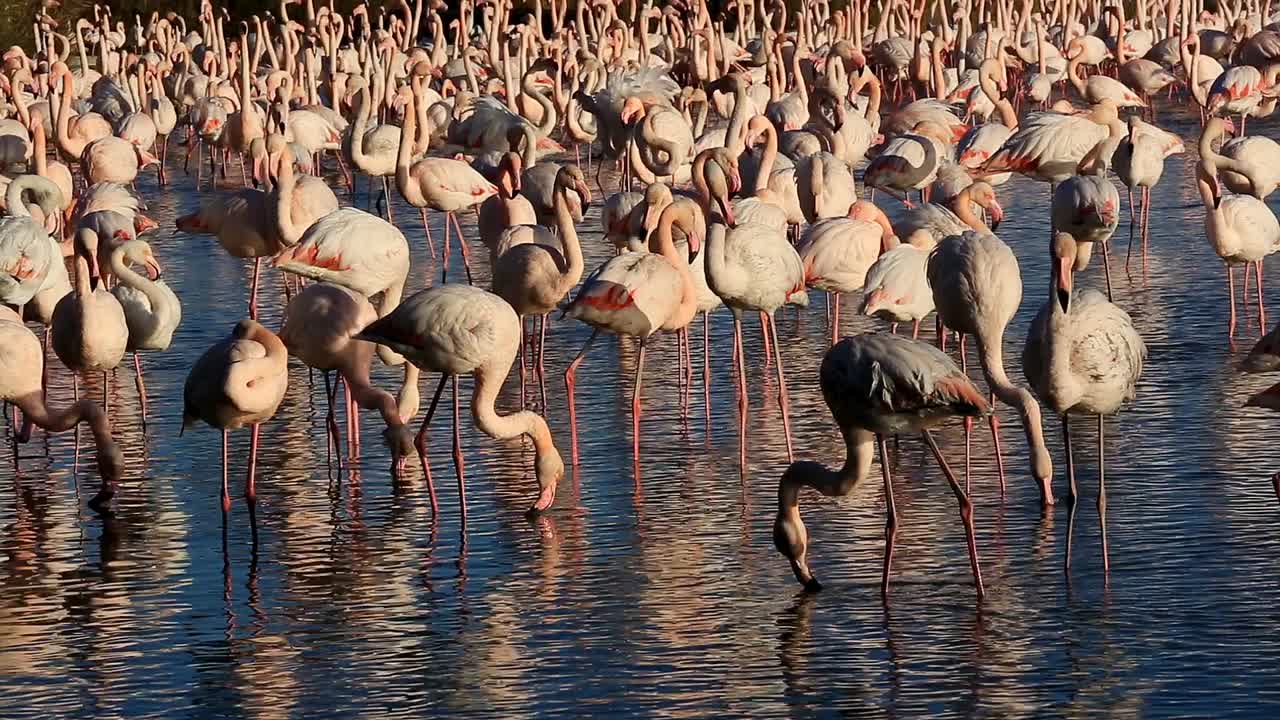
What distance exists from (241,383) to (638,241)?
143 inches

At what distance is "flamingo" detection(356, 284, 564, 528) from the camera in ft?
27.6

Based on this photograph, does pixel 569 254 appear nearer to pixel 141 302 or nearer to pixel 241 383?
pixel 141 302

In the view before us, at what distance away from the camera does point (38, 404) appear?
369 inches

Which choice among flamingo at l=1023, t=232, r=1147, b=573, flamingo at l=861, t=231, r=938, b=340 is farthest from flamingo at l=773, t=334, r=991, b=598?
flamingo at l=861, t=231, r=938, b=340

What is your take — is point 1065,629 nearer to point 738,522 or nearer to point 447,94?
point 738,522

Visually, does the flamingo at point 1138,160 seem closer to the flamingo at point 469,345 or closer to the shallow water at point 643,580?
the shallow water at point 643,580

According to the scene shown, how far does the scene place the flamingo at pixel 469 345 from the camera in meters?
8.42

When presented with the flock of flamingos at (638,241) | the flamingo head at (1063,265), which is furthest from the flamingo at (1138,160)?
the flamingo head at (1063,265)

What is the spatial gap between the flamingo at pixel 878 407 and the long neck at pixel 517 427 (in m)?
1.53

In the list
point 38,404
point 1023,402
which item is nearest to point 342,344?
point 38,404

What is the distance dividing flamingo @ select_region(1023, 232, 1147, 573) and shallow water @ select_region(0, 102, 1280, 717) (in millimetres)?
572

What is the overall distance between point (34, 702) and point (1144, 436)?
5272mm

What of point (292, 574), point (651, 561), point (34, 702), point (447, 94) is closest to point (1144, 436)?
point (651, 561)

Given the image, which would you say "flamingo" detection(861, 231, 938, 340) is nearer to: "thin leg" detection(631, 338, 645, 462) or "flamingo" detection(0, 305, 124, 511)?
"thin leg" detection(631, 338, 645, 462)
